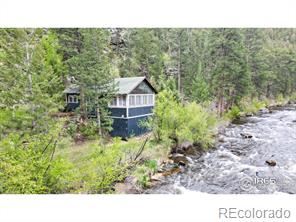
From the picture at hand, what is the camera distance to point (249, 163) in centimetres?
397

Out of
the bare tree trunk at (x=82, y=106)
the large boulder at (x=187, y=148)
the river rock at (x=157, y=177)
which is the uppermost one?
the bare tree trunk at (x=82, y=106)

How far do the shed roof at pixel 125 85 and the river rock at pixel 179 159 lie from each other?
140cm

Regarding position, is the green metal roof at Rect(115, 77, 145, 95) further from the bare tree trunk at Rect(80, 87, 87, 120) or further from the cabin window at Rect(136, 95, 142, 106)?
the bare tree trunk at Rect(80, 87, 87, 120)

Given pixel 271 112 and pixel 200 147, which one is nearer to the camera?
pixel 200 147

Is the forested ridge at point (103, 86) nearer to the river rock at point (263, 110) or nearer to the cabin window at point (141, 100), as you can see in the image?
the cabin window at point (141, 100)

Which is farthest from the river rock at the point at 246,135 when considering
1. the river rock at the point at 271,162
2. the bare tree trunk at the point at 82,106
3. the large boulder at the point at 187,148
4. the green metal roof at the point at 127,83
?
the bare tree trunk at the point at 82,106

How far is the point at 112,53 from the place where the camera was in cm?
369

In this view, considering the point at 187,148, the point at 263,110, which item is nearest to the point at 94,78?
the point at 187,148

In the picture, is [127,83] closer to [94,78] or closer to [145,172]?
A: [94,78]

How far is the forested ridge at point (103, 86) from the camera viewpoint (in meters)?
3.28

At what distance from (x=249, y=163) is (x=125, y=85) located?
2.32m
